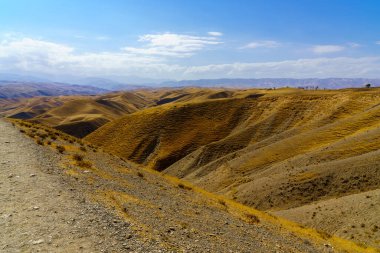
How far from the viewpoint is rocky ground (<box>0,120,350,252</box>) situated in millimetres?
12859

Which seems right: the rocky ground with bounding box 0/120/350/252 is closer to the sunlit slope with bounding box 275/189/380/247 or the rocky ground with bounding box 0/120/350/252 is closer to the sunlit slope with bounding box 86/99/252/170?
the sunlit slope with bounding box 275/189/380/247

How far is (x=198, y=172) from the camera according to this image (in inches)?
2714

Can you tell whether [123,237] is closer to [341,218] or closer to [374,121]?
[341,218]

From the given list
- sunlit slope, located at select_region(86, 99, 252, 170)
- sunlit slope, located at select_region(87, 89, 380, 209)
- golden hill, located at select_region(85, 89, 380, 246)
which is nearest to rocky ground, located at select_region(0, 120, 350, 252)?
golden hill, located at select_region(85, 89, 380, 246)

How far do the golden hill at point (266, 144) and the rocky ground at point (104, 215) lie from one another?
655 inches

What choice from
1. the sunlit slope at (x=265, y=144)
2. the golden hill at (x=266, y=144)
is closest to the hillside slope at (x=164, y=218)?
the golden hill at (x=266, y=144)

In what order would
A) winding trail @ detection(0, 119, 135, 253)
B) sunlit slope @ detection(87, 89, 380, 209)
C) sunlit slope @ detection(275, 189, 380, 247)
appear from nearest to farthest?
winding trail @ detection(0, 119, 135, 253) → sunlit slope @ detection(275, 189, 380, 247) → sunlit slope @ detection(87, 89, 380, 209)

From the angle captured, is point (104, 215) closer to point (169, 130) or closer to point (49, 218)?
point (49, 218)

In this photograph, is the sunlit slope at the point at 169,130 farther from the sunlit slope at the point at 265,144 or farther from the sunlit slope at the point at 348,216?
the sunlit slope at the point at 348,216

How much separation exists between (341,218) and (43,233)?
104 feet

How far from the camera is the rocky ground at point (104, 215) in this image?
1286 centimetres

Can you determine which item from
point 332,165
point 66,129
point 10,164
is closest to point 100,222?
point 10,164

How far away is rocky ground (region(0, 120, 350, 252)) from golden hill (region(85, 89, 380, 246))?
16642 mm

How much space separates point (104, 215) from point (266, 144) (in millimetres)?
59855
